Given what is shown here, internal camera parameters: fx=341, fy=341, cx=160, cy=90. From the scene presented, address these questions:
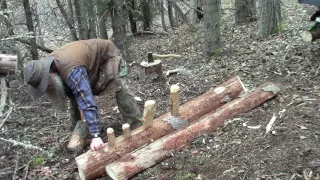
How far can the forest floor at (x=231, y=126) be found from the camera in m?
3.38

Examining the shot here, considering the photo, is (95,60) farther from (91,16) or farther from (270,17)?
(91,16)

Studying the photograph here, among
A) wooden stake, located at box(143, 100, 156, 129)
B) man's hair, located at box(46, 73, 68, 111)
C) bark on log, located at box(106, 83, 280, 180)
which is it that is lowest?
bark on log, located at box(106, 83, 280, 180)

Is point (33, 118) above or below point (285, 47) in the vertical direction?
below

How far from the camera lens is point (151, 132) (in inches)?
158

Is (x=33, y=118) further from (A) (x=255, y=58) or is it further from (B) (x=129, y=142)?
(A) (x=255, y=58)

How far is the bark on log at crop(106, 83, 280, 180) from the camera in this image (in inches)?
139

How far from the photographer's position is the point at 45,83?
12.2ft

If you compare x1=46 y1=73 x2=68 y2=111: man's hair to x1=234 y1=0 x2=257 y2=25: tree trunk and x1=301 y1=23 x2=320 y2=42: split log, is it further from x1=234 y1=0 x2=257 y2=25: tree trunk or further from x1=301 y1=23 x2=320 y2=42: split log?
x1=234 y1=0 x2=257 y2=25: tree trunk

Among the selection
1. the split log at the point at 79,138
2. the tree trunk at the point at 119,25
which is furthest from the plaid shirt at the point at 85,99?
the tree trunk at the point at 119,25

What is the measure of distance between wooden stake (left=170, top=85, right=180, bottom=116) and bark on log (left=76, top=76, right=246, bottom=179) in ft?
0.27

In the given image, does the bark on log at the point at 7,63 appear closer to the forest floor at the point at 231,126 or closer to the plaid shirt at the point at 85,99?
the forest floor at the point at 231,126

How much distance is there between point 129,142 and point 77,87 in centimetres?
84

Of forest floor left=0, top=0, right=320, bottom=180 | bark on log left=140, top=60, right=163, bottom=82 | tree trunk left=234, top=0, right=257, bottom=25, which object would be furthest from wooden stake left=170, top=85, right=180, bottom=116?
tree trunk left=234, top=0, right=257, bottom=25

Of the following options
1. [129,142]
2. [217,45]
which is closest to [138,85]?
A: [217,45]
